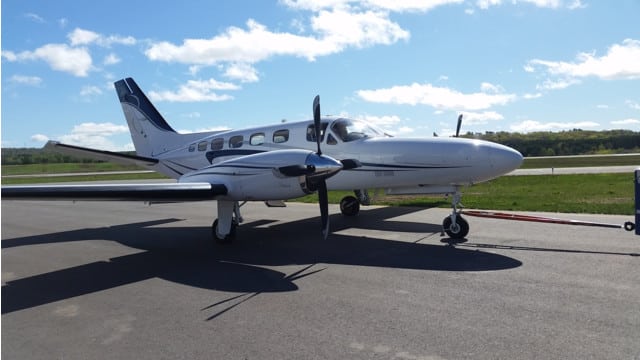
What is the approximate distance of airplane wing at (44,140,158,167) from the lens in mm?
11805

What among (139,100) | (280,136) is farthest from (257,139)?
(139,100)

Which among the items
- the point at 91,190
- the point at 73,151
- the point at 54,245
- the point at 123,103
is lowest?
the point at 54,245

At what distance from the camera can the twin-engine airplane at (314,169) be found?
8539 mm

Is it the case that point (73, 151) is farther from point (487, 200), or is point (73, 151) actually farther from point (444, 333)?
point (487, 200)

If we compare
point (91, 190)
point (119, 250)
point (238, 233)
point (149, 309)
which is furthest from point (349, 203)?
point (149, 309)

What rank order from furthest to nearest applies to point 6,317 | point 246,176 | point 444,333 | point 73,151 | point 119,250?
point 73,151 < point 119,250 < point 246,176 < point 6,317 < point 444,333

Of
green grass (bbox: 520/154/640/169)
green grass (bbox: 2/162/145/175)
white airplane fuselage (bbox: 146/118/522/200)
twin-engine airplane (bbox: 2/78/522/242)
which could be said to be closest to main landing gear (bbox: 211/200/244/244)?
twin-engine airplane (bbox: 2/78/522/242)

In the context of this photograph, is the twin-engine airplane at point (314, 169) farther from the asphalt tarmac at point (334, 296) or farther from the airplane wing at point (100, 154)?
the asphalt tarmac at point (334, 296)

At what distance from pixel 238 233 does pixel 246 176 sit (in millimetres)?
3016

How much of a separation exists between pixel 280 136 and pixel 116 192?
4750 mm

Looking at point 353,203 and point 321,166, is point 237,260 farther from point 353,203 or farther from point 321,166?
point 353,203

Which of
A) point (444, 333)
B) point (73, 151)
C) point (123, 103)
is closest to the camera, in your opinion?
point (444, 333)

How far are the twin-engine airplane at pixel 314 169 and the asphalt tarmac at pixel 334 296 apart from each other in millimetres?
1078

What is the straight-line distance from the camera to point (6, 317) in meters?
5.75
